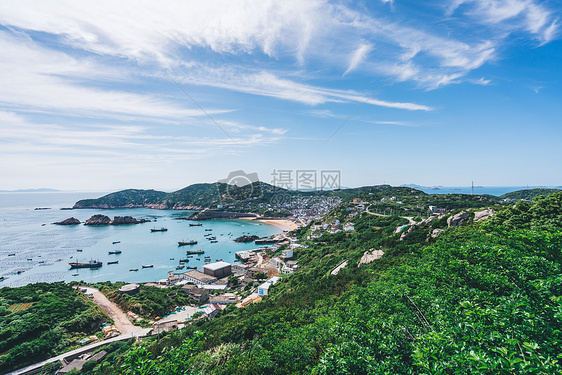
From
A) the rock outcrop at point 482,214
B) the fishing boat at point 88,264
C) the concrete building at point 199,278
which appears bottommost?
the fishing boat at point 88,264

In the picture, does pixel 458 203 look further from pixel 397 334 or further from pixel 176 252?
pixel 176 252

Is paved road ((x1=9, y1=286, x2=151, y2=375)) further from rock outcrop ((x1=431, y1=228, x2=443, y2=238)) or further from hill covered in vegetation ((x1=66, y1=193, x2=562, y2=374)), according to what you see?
rock outcrop ((x1=431, y1=228, x2=443, y2=238))

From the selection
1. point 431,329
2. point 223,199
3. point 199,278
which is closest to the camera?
point 431,329

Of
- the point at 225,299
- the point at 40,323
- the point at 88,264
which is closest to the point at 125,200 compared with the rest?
the point at 88,264

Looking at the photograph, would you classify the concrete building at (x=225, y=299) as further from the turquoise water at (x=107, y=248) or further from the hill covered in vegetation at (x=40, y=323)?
the turquoise water at (x=107, y=248)

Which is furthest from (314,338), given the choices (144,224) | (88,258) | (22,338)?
(144,224)

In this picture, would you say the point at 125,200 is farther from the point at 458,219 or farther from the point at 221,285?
the point at 458,219

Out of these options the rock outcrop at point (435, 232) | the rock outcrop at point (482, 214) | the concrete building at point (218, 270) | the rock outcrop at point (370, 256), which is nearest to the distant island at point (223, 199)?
the concrete building at point (218, 270)

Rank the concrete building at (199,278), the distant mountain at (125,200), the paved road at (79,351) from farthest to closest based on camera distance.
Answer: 1. the distant mountain at (125,200)
2. the concrete building at (199,278)
3. the paved road at (79,351)
